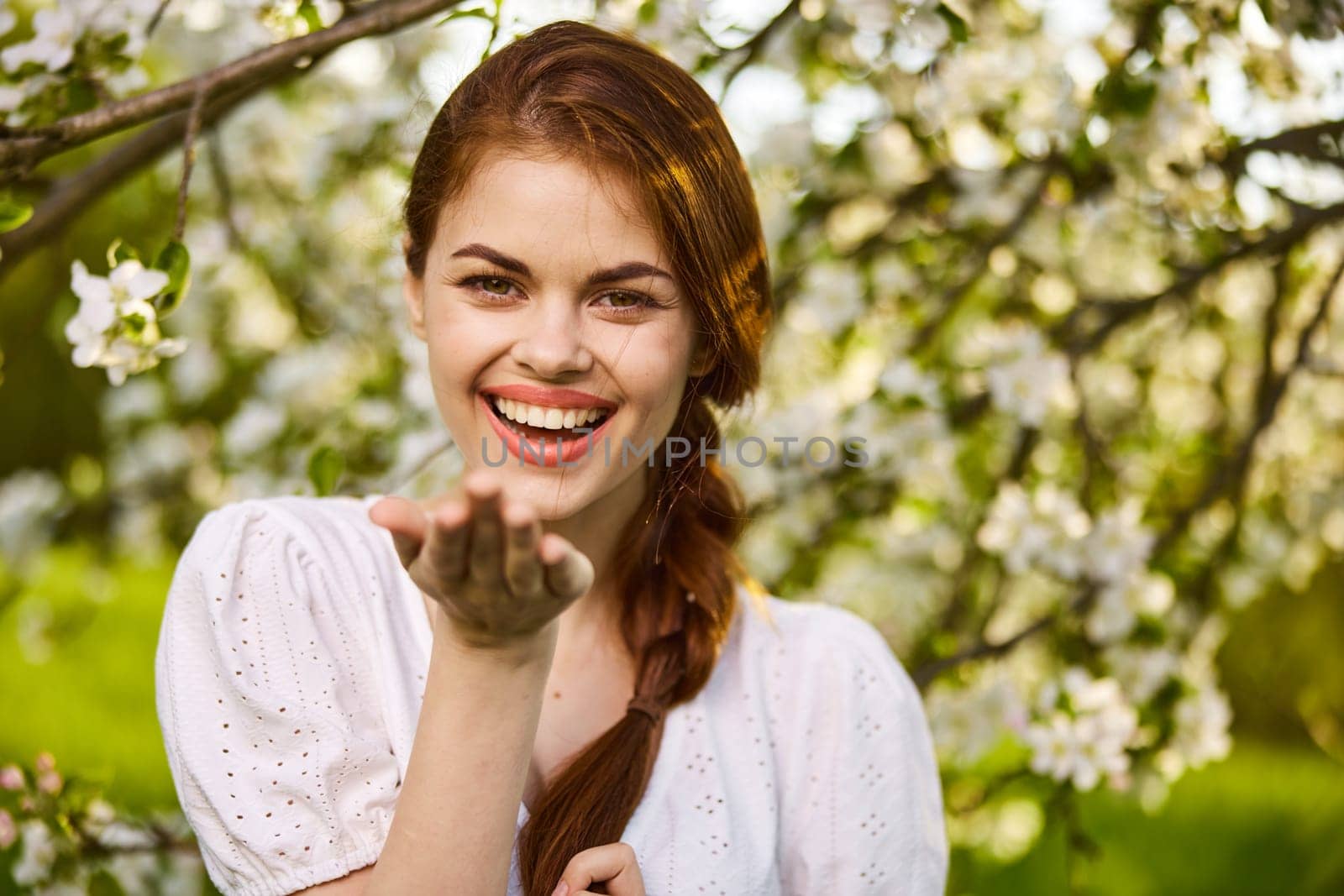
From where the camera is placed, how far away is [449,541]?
0.78 m

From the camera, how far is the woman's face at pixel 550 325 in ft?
3.66

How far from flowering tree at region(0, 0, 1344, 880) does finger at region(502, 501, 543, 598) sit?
2.22 feet

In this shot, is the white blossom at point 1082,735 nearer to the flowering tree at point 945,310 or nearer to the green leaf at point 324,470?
the flowering tree at point 945,310

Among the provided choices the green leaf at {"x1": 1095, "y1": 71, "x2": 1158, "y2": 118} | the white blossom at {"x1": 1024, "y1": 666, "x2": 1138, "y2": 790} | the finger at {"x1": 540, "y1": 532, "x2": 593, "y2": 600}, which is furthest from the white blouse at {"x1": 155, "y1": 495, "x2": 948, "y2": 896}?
the green leaf at {"x1": 1095, "y1": 71, "x2": 1158, "y2": 118}

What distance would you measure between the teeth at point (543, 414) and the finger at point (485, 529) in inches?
13.7

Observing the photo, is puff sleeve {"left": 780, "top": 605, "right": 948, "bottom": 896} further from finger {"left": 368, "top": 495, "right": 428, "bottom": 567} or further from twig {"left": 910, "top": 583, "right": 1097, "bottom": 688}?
finger {"left": 368, "top": 495, "right": 428, "bottom": 567}

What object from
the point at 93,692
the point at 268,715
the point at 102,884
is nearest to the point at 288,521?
the point at 268,715

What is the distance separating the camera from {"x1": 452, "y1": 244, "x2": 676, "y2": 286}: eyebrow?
43.9 inches

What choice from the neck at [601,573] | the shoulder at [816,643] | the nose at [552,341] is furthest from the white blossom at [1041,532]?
the nose at [552,341]

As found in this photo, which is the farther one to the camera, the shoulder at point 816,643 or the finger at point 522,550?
the shoulder at point 816,643

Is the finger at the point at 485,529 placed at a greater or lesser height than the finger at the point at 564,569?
greater

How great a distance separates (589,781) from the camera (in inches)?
48.9

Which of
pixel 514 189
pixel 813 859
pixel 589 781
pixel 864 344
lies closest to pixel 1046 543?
pixel 864 344

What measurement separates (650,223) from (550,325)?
141mm
